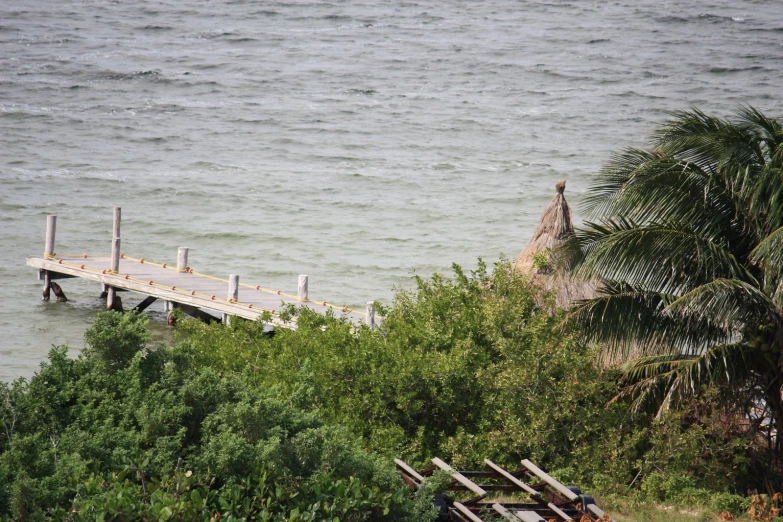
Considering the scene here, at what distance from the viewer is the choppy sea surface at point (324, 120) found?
33625 mm

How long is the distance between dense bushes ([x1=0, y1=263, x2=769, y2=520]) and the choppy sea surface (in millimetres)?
11037

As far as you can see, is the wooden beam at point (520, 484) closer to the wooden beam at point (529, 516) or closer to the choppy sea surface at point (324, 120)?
the wooden beam at point (529, 516)

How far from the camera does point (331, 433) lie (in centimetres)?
869

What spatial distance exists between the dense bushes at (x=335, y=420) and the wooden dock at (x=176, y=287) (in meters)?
6.99

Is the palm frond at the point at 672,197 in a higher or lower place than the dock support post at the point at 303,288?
higher

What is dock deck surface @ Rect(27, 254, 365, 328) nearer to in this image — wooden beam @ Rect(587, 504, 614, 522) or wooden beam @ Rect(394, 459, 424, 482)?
wooden beam @ Rect(394, 459, 424, 482)

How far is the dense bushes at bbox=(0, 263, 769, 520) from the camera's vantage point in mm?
7645

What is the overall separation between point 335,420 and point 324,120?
141 ft

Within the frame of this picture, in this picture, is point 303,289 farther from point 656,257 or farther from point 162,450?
point 162,450

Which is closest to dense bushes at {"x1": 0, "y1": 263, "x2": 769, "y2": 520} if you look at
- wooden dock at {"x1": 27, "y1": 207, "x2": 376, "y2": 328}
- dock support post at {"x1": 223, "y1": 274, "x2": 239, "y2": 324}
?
wooden dock at {"x1": 27, "y1": 207, "x2": 376, "y2": 328}

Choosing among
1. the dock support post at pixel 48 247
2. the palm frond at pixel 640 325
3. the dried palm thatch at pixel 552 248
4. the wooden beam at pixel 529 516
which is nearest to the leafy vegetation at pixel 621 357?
the palm frond at pixel 640 325

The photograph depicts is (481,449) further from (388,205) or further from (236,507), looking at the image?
(388,205)

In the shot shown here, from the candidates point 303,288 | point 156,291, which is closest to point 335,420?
point 303,288

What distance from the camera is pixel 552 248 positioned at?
14281mm
